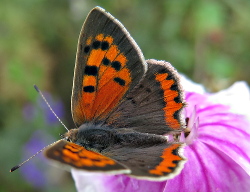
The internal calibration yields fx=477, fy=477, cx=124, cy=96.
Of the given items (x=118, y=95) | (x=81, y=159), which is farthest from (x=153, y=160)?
(x=118, y=95)

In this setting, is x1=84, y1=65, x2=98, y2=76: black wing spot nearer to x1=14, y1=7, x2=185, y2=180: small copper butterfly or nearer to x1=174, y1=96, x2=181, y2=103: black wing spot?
x1=14, y1=7, x2=185, y2=180: small copper butterfly

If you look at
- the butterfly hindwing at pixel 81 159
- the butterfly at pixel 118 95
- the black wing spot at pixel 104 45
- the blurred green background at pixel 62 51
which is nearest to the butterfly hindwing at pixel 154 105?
the butterfly at pixel 118 95

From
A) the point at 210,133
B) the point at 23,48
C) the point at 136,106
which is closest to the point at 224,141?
the point at 210,133

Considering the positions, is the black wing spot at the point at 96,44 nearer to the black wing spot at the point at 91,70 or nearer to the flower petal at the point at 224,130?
→ the black wing spot at the point at 91,70

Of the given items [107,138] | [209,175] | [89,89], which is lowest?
[209,175]

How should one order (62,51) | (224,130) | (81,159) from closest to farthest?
1. (81,159)
2. (224,130)
3. (62,51)

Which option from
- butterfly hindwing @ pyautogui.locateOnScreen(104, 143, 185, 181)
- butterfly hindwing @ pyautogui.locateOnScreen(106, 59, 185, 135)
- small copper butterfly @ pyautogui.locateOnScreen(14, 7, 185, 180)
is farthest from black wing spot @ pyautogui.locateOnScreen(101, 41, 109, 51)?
butterfly hindwing @ pyautogui.locateOnScreen(104, 143, 185, 181)

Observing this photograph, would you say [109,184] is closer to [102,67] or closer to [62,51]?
[102,67]
